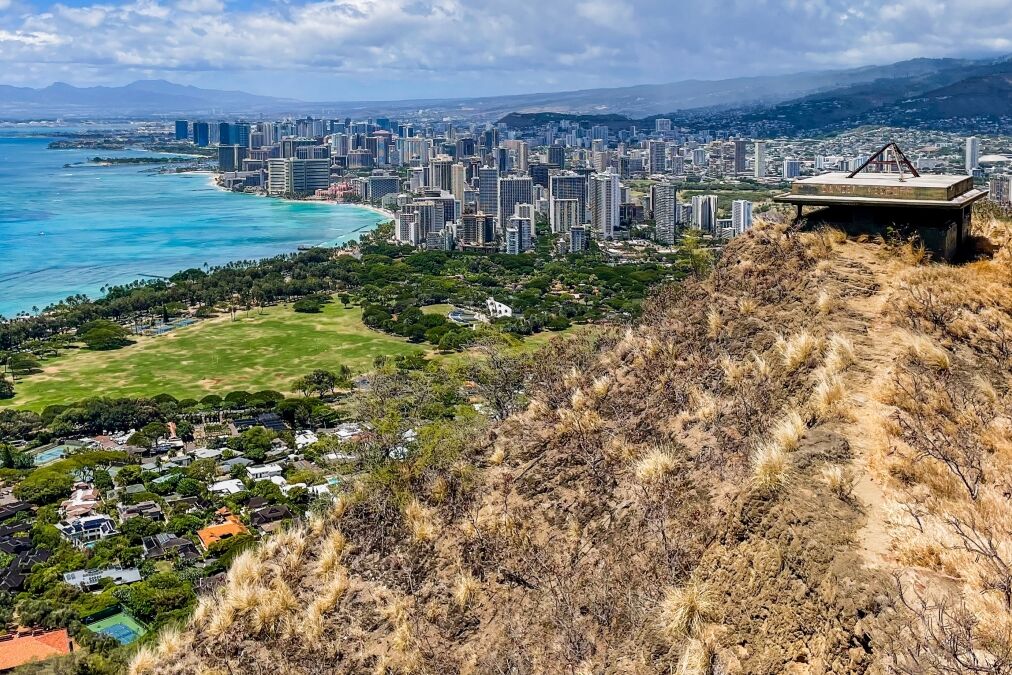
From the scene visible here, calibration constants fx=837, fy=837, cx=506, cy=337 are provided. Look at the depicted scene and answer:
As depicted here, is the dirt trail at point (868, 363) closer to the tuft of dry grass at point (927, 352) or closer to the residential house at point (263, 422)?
the tuft of dry grass at point (927, 352)

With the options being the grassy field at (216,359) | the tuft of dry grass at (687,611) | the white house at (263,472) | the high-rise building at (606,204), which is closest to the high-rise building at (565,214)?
the high-rise building at (606,204)

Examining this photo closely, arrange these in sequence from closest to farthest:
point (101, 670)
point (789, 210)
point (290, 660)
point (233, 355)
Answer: point (290, 660)
point (789, 210)
point (101, 670)
point (233, 355)

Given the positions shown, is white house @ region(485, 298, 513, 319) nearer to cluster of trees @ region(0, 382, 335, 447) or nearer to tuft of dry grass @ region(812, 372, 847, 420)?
cluster of trees @ region(0, 382, 335, 447)

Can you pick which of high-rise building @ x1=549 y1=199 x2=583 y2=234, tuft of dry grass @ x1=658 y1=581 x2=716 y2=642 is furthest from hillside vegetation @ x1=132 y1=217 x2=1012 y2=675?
high-rise building @ x1=549 y1=199 x2=583 y2=234

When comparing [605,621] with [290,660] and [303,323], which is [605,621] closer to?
[290,660]

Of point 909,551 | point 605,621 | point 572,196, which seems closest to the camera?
point 909,551

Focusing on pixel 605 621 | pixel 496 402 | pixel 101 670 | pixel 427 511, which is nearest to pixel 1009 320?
pixel 605 621

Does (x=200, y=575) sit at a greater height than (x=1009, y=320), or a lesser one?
lesser
